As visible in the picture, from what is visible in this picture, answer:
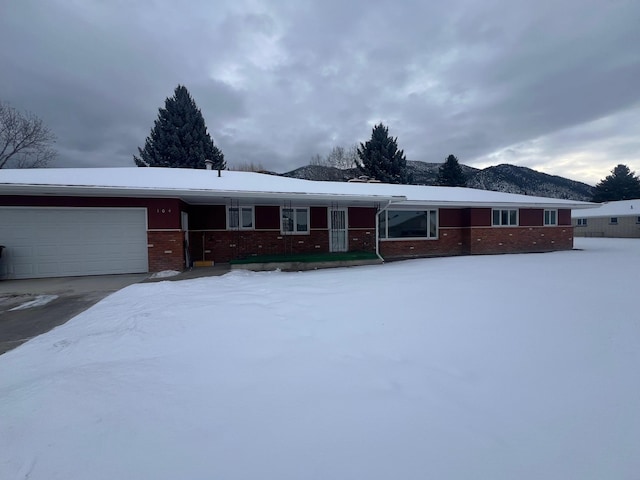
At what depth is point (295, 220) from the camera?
12.9 m

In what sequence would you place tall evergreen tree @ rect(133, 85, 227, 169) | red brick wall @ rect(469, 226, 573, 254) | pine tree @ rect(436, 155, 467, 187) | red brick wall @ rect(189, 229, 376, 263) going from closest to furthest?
1. red brick wall @ rect(189, 229, 376, 263)
2. red brick wall @ rect(469, 226, 573, 254)
3. tall evergreen tree @ rect(133, 85, 227, 169)
4. pine tree @ rect(436, 155, 467, 187)

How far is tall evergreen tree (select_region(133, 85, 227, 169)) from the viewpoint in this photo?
89.0ft

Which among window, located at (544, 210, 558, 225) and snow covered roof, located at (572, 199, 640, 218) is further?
snow covered roof, located at (572, 199, 640, 218)

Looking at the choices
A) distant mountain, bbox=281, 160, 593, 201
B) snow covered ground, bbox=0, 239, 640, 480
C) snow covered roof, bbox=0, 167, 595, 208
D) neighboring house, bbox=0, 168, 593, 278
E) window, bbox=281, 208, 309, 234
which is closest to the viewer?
snow covered ground, bbox=0, 239, 640, 480

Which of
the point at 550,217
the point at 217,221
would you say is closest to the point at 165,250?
the point at 217,221

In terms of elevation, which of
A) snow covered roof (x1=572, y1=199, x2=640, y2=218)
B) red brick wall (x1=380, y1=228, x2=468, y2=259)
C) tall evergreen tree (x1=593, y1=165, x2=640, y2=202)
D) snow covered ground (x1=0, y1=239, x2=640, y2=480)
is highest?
tall evergreen tree (x1=593, y1=165, x2=640, y2=202)

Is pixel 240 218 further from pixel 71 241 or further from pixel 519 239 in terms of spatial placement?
pixel 519 239

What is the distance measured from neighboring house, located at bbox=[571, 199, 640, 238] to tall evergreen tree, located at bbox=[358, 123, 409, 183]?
18.8m

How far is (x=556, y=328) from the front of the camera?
4.30 meters

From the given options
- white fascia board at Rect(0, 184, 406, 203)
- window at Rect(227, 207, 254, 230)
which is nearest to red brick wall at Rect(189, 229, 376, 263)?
window at Rect(227, 207, 254, 230)

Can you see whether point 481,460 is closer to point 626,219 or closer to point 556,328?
point 556,328

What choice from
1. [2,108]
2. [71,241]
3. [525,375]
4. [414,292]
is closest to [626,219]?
[414,292]

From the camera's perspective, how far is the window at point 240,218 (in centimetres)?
1234

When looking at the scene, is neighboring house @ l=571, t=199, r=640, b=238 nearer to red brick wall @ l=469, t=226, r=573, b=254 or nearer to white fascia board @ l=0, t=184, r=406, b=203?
red brick wall @ l=469, t=226, r=573, b=254
